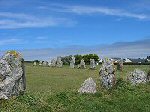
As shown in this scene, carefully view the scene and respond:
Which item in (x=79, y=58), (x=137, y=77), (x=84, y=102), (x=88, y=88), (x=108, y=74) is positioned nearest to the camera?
(x=84, y=102)

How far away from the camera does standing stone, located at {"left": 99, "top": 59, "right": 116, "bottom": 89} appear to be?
2556cm

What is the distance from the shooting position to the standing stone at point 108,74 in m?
25.6

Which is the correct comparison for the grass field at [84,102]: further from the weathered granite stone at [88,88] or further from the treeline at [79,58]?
the treeline at [79,58]

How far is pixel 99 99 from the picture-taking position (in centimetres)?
2120

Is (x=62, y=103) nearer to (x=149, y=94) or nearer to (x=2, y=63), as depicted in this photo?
(x=2, y=63)

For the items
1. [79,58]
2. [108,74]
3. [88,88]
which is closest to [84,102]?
[88,88]

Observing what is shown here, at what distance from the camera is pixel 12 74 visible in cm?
2008

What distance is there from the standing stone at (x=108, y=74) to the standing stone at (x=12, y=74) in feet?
21.0

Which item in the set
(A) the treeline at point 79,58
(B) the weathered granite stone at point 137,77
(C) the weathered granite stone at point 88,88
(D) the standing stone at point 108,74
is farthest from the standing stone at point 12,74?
(A) the treeline at point 79,58

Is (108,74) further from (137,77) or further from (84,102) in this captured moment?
(84,102)

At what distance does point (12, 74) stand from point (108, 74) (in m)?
7.54

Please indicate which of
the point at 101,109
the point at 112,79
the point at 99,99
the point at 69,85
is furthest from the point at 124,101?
the point at 69,85

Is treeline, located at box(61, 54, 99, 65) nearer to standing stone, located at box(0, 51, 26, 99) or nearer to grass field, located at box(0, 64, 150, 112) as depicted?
grass field, located at box(0, 64, 150, 112)

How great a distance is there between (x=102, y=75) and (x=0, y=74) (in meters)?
7.91
